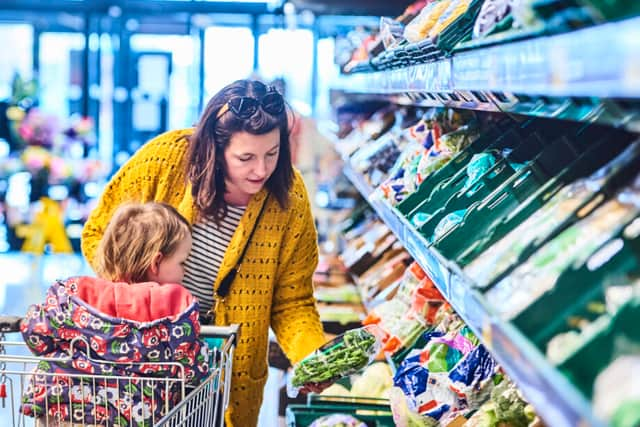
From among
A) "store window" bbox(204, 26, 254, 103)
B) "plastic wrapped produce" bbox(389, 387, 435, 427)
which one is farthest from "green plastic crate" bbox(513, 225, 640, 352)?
"store window" bbox(204, 26, 254, 103)

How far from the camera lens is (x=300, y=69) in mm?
12328

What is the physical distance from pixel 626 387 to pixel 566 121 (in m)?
1.24

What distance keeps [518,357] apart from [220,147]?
1.74 meters

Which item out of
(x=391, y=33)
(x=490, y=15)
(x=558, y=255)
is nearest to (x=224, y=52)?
(x=391, y=33)

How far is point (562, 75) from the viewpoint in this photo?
1267 millimetres

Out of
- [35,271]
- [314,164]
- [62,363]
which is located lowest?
[62,363]

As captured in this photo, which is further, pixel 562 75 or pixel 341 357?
pixel 341 357

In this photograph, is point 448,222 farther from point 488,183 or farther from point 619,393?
point 619,393

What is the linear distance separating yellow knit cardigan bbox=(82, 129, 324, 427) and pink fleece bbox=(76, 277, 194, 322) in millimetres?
657

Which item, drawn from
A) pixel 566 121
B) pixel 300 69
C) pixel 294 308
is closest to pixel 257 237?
pixel 294 308

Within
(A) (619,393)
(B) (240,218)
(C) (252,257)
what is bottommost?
(A) (619,393)

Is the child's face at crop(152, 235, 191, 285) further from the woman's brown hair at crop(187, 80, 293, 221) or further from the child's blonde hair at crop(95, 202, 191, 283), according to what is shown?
the woman's brown hair at crop(187, 80, 293, 221)

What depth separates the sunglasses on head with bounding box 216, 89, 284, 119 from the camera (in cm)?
286

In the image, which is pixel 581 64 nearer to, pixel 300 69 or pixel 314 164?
pixel 314 164
